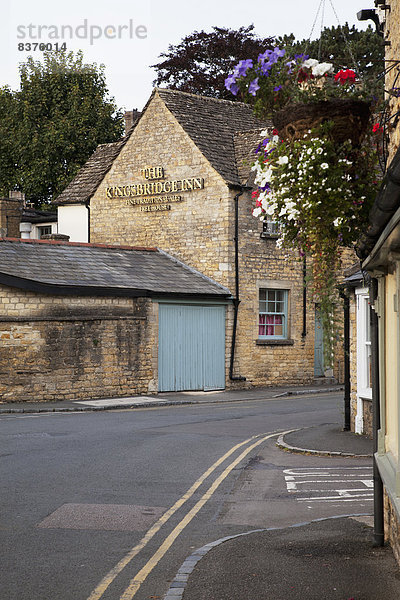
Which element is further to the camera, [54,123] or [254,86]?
[54,123]

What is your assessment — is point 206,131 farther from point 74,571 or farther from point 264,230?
point 74,571

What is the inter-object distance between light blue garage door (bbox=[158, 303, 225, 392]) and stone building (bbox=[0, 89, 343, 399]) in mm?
35

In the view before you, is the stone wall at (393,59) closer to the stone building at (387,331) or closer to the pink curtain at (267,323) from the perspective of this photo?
the stone building at (387,331)

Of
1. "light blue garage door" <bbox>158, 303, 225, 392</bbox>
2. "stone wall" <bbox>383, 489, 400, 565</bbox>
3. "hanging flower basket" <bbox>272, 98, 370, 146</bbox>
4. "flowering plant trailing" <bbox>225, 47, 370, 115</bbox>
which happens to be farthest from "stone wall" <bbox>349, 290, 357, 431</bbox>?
"light blue garage door" <bbox>158, 303, 225, 392</bbox>

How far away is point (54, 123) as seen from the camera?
48.6 m

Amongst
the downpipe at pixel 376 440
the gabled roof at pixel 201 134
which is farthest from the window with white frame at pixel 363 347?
the gabled roof at pixel 201 134

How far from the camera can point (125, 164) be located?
33.5 meters

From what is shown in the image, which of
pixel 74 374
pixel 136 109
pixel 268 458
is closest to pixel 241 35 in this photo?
pixel 136 109

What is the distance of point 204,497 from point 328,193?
18.7 ft

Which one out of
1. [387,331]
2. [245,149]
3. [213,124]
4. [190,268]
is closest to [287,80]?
[387,331]

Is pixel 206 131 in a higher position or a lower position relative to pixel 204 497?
higher

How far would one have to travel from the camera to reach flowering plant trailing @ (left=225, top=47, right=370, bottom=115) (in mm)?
7016

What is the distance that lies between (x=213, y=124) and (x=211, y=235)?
520cm

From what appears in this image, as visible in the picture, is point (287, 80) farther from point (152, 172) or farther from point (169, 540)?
point (152, 172)
